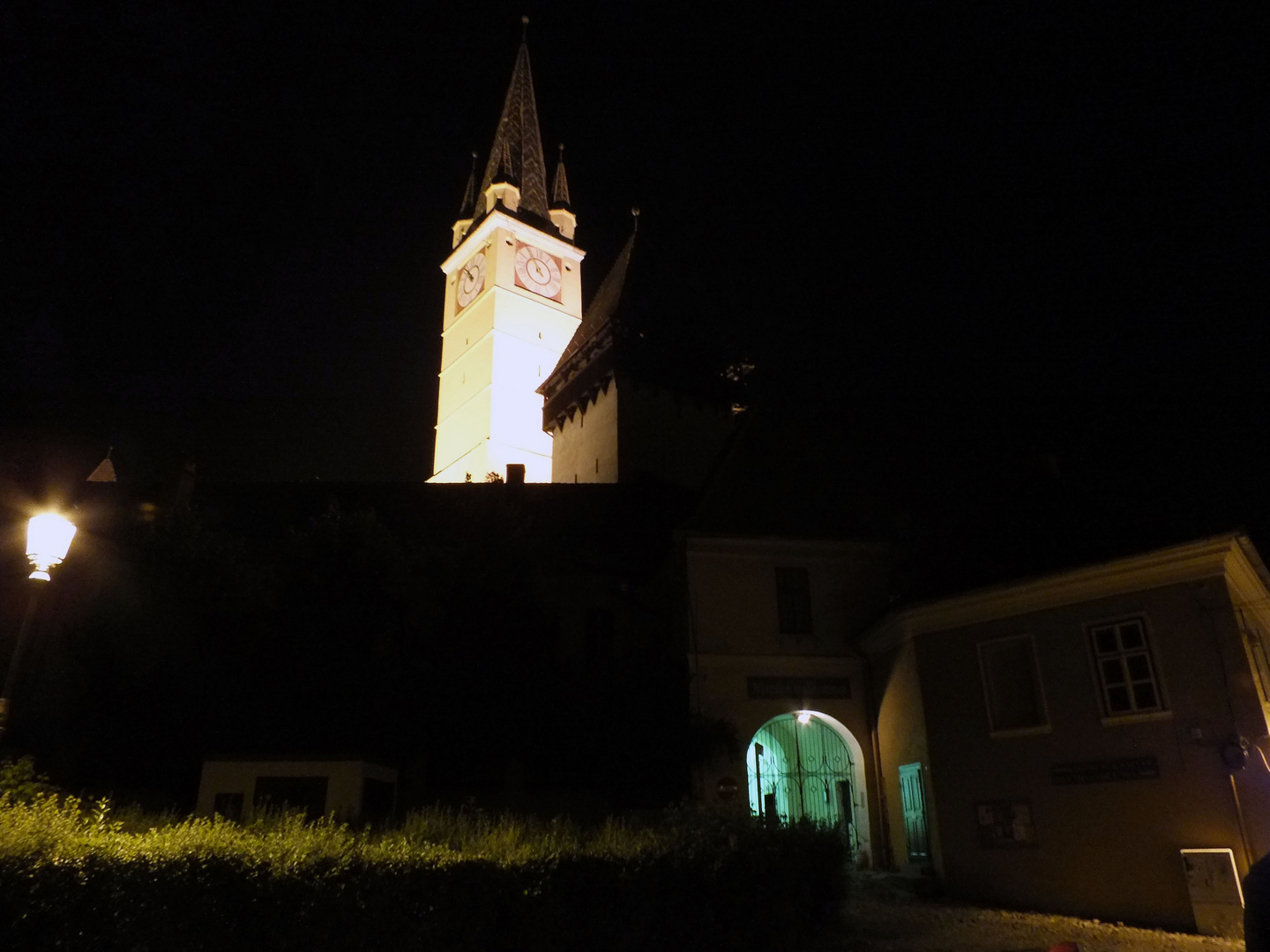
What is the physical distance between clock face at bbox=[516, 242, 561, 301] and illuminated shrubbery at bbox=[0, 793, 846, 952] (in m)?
51.4

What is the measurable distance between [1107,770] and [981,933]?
12.7 ft

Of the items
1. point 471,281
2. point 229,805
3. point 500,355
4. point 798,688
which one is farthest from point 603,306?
point 229,805

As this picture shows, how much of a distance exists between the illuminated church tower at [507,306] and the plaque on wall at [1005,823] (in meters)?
38.1

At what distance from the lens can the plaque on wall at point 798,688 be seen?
802 inches

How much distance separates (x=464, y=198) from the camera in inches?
2776

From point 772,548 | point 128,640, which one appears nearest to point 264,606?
point 128,640

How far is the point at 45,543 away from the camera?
406 inches

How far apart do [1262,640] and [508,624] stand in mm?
13629

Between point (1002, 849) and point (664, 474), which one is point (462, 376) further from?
point (1002, 849)

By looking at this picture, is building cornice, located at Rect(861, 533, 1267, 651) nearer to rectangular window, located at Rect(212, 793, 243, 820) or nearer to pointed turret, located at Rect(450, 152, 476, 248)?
rectangular window, located at Rect(212, 793, 243, 820)

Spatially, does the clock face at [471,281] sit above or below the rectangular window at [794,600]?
above

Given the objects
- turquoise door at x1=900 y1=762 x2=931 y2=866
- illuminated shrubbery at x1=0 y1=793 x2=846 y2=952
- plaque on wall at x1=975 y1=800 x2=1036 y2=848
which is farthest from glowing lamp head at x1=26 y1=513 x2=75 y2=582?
turquoise door at x1=900 y1=762 x2=931 y2=866

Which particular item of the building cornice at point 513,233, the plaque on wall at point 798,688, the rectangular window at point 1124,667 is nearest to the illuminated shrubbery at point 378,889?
the rectangular window at point 1124,667

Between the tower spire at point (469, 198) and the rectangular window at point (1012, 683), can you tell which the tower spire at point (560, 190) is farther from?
the rectangular window at point (1012, 683)
